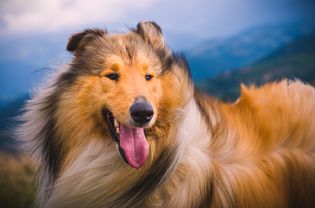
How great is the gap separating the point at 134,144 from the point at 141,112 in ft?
1.04

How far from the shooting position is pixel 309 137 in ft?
13.6

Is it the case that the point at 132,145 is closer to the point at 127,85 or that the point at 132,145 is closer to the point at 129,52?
the point at 127,85

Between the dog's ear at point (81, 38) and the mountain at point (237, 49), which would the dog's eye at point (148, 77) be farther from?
the mountain at point (237, 49)

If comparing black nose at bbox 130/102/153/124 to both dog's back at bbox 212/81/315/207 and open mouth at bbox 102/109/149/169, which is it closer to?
open mouth at bbox 102/109/149/169

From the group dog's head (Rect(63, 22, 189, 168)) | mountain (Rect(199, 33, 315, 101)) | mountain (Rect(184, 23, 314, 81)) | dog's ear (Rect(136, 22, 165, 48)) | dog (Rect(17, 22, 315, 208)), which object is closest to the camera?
dog's head (Rect(63, 22, 189, 168))

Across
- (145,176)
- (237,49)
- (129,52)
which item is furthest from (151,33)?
(237,49)

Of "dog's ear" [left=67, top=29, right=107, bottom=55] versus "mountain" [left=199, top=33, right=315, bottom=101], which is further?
"mountain" [left=199, top=33, right=315, bottom=101]

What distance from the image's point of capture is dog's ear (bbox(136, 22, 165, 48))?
405 cm

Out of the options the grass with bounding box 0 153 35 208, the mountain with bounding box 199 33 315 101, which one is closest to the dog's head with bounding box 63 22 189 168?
the grass with bounding box 0 153 35 208

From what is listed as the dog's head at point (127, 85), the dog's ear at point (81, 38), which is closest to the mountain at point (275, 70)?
the dog's head at point (127, 85)

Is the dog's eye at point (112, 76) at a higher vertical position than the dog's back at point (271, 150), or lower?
higher

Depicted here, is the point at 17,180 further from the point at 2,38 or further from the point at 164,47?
the point at 164,47

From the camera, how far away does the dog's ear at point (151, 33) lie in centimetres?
405

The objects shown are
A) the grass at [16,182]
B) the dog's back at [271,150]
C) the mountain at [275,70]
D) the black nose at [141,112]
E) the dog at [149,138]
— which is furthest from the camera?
the mountain at [275,70]
